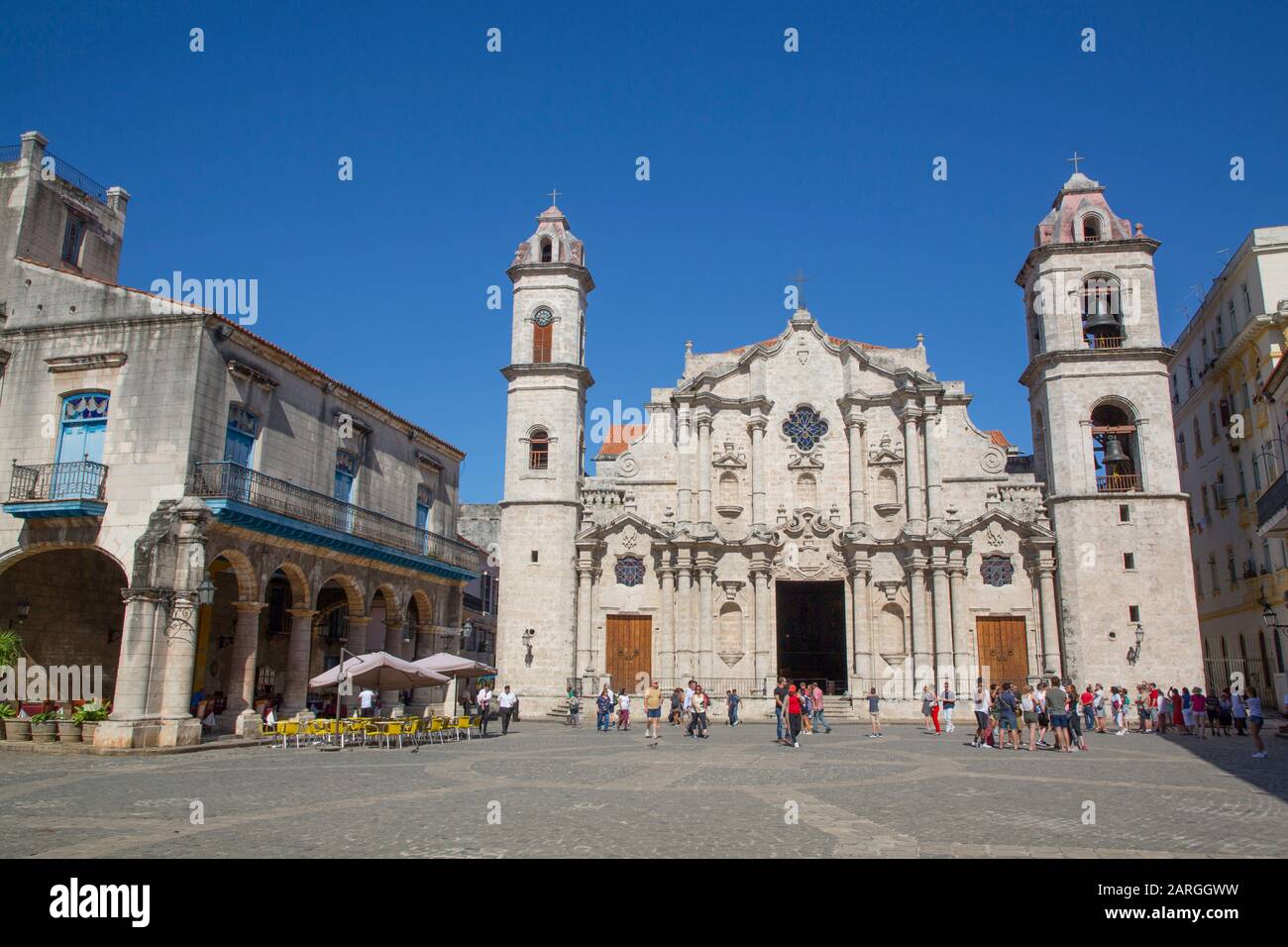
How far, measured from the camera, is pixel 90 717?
65.8 feet

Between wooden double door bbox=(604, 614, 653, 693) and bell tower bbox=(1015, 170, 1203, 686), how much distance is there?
47.4 ft

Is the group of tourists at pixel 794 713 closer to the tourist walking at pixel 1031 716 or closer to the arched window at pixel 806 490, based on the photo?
the tourist walking at pixel 1031 716

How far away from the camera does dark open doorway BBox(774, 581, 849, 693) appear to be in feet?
124

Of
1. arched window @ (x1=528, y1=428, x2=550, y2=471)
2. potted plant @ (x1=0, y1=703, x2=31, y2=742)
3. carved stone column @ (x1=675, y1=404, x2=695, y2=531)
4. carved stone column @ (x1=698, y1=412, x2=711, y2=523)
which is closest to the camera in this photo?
potted plant @ (x1=0, y1=703, x2=31, y2=742)

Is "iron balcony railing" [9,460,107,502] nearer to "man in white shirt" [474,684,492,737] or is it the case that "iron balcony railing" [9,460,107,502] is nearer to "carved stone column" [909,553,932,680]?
"man in white shirt" [474,684,492,737]

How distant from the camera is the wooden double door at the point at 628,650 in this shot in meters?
35.2

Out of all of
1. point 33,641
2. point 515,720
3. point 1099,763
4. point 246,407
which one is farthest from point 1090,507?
point 33,641

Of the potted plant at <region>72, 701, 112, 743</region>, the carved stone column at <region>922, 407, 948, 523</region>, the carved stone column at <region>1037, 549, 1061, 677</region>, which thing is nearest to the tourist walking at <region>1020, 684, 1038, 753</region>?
the carved stone column at <region>1037, 549, 1061, 677</region>

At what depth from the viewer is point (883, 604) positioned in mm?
35594

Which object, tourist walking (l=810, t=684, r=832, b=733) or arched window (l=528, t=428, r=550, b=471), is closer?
tourist walking (l=810, t=684, r=832, b=733)

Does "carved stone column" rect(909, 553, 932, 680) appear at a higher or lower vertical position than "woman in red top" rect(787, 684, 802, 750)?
higher

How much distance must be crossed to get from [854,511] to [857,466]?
1.85 meters

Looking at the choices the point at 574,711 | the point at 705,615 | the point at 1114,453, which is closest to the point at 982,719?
the point at 574,711
